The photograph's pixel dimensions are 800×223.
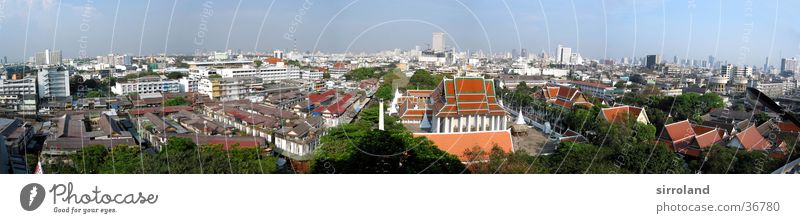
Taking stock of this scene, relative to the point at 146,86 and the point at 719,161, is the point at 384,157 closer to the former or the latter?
the point at 719,161

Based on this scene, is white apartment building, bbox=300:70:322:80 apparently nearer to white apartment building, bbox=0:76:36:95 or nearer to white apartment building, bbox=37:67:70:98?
white apartment building, bbox=37:67:70:98

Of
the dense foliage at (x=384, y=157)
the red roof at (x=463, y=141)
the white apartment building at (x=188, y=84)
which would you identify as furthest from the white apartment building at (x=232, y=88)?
the dense foliage at (x=384, y=157)

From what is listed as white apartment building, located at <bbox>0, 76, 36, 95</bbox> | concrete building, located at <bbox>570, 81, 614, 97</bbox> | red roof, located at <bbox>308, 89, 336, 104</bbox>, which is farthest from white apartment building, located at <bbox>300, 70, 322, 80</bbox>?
concrete building, located at <bbox>570, 81, 614, 97</bbox>

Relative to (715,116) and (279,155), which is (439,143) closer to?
(279,155)

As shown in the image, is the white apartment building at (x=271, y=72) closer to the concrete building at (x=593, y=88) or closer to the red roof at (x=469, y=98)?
the red roof at (x=469, y=98)
